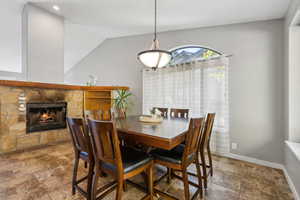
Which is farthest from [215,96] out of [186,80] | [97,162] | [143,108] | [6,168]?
Result: [6,168]

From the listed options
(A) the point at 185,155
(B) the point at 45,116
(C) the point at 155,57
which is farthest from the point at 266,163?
(B) the point at 45,116

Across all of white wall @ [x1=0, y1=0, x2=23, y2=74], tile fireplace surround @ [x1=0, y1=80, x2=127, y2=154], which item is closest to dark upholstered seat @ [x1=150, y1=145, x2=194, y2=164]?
tile fireplace surround @ [x1=0, y1=80, x2=127, y2=154]

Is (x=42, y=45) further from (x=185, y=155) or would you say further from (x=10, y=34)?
(x=185, y=155)

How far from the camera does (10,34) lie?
3889mm

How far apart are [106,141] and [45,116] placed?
295 centimetres

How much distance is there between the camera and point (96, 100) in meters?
4.67

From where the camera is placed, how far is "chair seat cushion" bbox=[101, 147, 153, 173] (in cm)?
135

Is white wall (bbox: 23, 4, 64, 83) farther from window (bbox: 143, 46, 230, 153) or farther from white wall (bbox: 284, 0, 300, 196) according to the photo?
white wall (bbox: 284, 0, 300, 196)

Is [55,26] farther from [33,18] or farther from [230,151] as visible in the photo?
[230,151]

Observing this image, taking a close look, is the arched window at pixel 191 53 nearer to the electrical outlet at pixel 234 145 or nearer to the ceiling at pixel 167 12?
the ceiling at pixel 167 12

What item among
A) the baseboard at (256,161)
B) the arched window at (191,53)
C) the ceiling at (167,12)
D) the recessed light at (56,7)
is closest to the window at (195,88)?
the arched window at (191,53)

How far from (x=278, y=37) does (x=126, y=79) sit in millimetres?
3589

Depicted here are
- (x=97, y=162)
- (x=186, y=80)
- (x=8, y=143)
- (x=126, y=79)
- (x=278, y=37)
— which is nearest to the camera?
(x=97, y=162)

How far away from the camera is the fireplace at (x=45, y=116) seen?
122 inches
